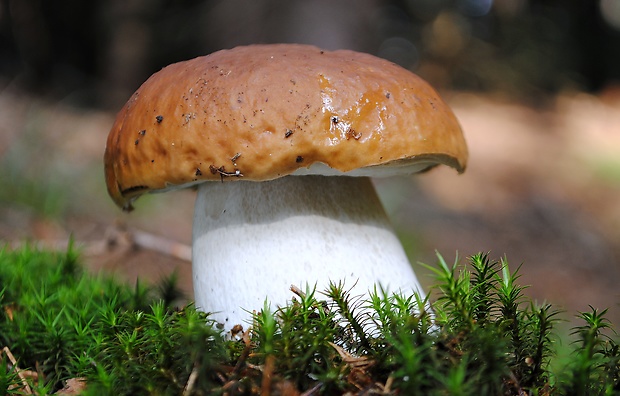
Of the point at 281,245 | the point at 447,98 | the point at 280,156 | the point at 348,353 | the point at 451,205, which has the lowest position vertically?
the point at 348,353

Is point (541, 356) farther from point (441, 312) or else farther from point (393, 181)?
point (393, 181)

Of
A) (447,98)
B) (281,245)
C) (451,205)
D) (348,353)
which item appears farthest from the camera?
(447,98)

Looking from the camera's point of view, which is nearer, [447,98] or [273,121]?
[273,121]

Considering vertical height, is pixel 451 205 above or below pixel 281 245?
above

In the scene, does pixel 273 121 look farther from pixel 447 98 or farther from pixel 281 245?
pixel 447 98

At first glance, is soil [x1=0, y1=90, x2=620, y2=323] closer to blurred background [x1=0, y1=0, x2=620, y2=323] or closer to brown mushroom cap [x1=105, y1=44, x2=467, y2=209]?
blurred background [x1=0, y1=0, x2=620, y2=323]

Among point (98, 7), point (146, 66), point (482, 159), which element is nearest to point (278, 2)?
point (482, 159)

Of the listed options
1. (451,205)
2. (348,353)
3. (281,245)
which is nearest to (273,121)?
(281,245)
